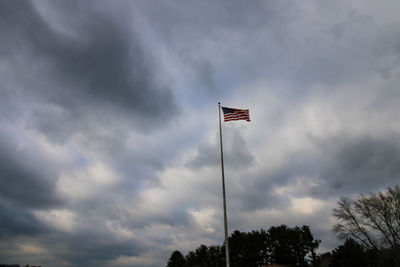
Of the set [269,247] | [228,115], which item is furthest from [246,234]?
[228,115]

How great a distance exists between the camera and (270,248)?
94.8 metres

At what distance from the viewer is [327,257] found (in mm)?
98250

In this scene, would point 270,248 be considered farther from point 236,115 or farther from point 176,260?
point 236,115

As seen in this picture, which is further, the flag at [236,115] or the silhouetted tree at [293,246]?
the silhouetted tree at [293,246]

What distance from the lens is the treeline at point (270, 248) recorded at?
282ft

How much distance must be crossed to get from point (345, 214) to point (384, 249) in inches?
322

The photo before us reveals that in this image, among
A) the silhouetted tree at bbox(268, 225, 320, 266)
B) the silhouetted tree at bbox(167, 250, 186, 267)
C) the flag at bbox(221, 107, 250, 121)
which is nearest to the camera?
the flag at bbox(221, 107, 250, 121)

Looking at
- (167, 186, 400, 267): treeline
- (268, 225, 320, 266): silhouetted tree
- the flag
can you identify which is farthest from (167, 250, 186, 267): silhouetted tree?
the flag

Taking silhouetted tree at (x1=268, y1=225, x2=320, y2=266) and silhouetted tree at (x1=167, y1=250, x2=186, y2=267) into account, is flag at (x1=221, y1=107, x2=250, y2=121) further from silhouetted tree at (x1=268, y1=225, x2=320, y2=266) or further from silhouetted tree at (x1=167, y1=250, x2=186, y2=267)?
silhouetted tree at (x1=167, y1=250, x2=186, y2=267)

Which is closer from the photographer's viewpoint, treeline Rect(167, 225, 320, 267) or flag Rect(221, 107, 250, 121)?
flag Rect(221, 107, 250, 121)

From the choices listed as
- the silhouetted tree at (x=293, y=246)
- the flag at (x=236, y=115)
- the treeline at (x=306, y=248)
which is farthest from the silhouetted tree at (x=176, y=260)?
the flag at (x=236, y=115)

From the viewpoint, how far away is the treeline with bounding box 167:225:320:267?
8606 centimetres

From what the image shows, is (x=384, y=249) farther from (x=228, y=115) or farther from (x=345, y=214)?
(x=228, y=115)

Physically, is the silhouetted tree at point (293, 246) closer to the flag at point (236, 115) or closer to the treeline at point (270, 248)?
the treeline at point (270, 248)
